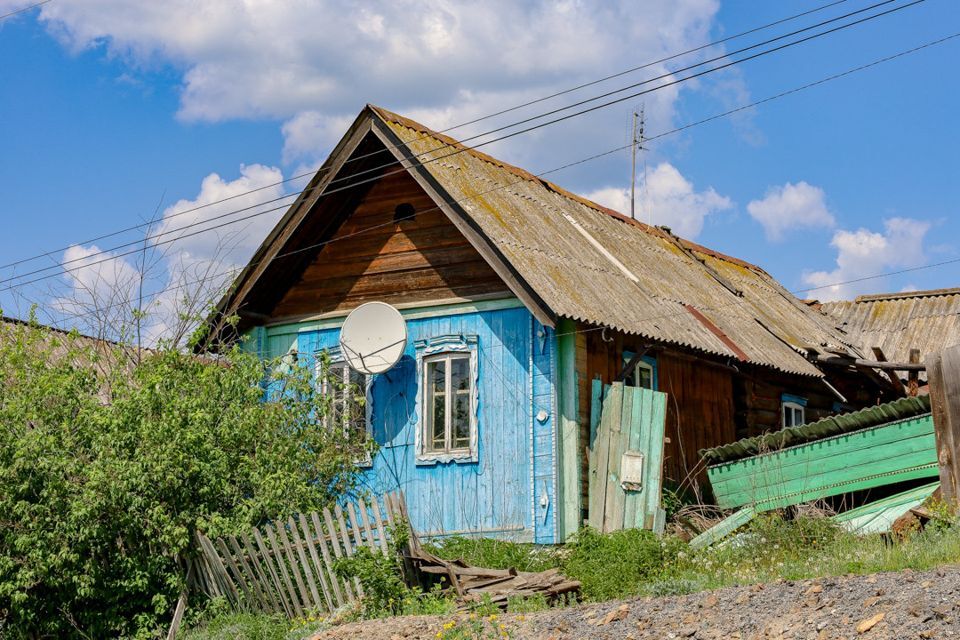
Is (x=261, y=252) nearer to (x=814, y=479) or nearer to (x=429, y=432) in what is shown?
(x=429, y=432)

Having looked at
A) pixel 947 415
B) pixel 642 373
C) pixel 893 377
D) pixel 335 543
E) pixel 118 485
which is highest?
pixel 893 377

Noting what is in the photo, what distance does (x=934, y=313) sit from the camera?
882 inches

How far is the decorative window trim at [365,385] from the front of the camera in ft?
46.5

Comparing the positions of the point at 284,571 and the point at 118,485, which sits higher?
the point at 118,485

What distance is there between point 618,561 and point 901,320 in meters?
13.4

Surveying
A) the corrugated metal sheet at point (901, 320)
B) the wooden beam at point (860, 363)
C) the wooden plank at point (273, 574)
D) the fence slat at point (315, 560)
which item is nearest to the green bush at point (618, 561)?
the fence slat at point (315, 560)

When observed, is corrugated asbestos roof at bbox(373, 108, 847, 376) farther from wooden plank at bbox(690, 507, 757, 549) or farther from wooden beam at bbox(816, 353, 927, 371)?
wooden plank at bbox(690, 507, 757, 549)

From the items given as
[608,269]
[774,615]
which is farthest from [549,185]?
[774,615]

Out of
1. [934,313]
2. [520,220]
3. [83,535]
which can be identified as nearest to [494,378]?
[520,220]

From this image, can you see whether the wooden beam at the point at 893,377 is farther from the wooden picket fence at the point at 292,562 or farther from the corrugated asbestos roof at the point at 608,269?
the wooden picket fence at the point at 292,562

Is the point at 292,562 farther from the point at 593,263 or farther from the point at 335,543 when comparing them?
the point at 593,263

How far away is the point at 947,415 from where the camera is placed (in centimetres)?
1094

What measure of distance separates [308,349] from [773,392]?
7.25 meters

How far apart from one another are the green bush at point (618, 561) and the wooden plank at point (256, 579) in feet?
9.88
